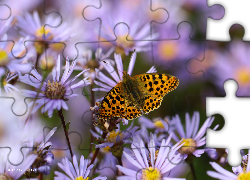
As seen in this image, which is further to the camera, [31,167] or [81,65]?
[81,65]

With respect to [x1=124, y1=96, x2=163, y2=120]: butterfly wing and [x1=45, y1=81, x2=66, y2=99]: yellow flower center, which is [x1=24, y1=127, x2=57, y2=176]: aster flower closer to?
[x1=45, y1=81, x2=66, y2=99]: yellow flower center

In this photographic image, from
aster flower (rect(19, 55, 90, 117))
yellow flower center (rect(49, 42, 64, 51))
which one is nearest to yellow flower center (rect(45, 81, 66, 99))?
aster flower (rect(19, 55, 90, 117))

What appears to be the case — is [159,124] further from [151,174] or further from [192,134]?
[151,174]

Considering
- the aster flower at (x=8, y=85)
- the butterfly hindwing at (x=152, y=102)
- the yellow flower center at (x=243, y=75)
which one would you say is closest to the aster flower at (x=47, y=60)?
the aster flower at (x=8, y=85)

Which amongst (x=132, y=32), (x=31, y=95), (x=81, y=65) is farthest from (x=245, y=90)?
(x=31, y=95)

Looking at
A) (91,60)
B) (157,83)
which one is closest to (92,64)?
(91,60)

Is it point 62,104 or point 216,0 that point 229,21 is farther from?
point 62,104
